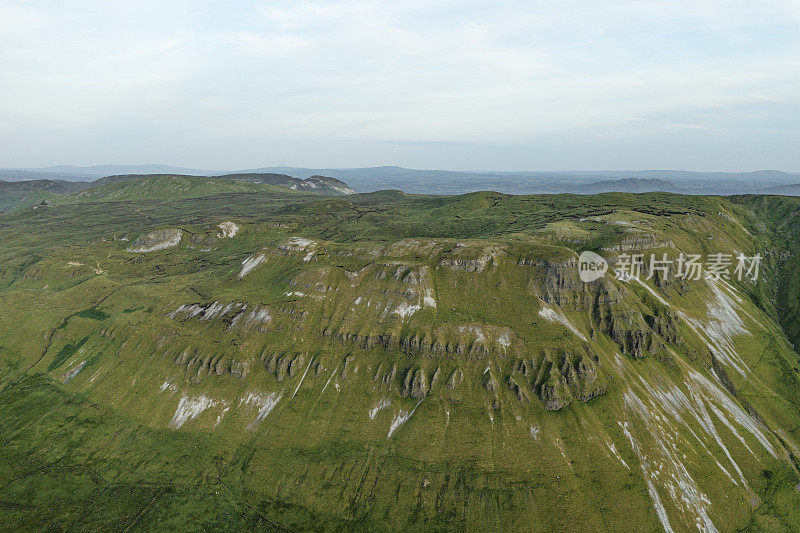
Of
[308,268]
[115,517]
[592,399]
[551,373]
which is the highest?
[308,268]

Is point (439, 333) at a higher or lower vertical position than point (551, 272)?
lower

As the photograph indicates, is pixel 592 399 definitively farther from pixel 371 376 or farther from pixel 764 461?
pixel 371 376

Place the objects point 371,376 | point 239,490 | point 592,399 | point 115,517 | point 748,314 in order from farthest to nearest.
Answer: point 748,314 → point 371,376 → point 592,399 → point 239,490 → point 115,517

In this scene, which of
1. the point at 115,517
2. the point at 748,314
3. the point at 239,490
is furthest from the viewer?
the point at 748,314

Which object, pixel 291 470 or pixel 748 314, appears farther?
pixel 748 314

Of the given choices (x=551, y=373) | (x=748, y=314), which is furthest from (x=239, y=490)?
(x=748, y=314)

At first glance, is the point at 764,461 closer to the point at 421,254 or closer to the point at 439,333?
the point at 439,333

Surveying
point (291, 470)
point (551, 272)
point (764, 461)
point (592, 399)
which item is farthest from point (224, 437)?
point (764, 461)
